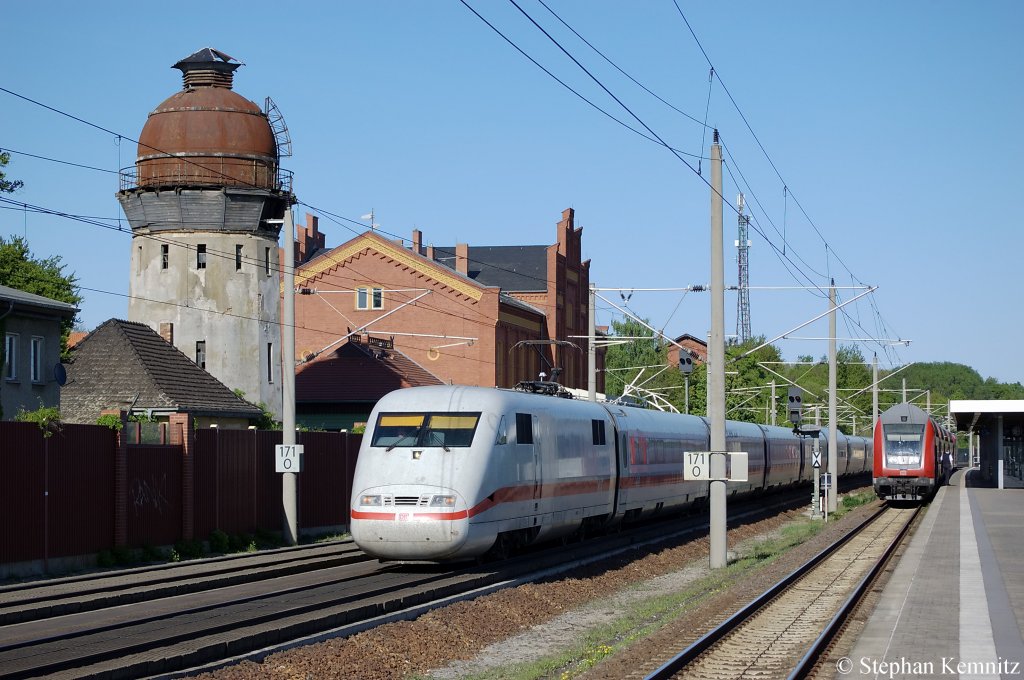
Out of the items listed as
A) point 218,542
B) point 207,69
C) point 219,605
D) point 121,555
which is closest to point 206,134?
point 207,69

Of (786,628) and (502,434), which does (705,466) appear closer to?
(502,434)

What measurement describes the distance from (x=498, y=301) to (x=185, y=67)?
23.1m

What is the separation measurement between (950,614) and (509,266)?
66.0 m

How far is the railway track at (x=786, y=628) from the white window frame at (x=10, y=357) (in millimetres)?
23680

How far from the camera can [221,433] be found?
2758cm

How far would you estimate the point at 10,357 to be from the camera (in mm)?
37031

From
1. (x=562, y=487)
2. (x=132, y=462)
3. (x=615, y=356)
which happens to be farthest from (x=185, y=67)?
(x=615, y=356)

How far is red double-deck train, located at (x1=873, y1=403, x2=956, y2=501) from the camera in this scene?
151ft

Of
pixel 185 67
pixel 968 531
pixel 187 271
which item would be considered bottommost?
pixel 968 531

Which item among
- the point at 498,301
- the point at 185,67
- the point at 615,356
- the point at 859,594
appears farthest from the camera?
the point at 615,356

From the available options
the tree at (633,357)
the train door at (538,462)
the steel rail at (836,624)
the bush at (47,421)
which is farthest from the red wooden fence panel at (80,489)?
the tree at (633,357)

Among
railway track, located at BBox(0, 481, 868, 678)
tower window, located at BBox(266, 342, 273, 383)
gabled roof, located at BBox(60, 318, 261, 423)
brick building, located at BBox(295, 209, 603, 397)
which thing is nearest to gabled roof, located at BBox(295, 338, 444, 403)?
brick building, located at BBox(295, 209, 603, 397)

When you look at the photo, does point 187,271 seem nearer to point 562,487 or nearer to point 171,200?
point 171,200

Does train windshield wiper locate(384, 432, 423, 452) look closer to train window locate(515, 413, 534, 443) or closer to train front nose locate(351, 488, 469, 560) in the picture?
train front nose locate(351, 488, 469, 560)
